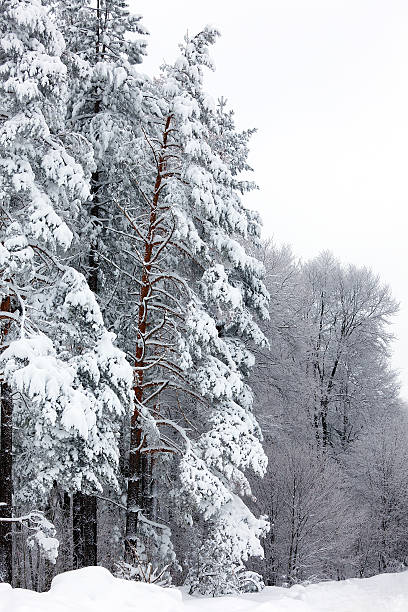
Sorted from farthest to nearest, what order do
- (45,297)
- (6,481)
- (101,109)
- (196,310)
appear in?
(101,109) → (196,310) → (45,297) → (6,481)

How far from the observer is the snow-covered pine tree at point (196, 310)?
10602 mm

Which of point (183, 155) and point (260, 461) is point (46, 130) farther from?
point (260, 461)

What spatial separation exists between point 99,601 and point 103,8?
36.2ft

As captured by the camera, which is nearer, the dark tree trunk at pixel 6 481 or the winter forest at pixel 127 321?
the winter forest at pixel 127 321

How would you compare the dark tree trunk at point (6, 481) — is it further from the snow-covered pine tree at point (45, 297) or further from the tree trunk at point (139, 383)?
the tree trunk at point (139, 383)

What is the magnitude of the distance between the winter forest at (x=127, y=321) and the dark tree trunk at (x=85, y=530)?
5cm

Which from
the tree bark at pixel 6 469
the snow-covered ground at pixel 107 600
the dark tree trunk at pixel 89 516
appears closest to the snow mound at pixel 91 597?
the snow-covered ground at pixel 107 600

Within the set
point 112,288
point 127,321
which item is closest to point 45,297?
point 127,321

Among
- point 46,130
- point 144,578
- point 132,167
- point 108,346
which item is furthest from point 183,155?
point 144,578

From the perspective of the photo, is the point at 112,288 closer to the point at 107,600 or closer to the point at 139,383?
the point at 139,383

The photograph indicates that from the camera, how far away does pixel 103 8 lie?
1163 centimetres

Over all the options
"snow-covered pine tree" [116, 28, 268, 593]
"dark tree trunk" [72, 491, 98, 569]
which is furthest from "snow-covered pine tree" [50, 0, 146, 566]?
"snow-covered pine tree" [116, 28, 268, 593]

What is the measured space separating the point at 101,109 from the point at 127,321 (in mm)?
4610

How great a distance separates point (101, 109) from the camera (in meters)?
12.1
